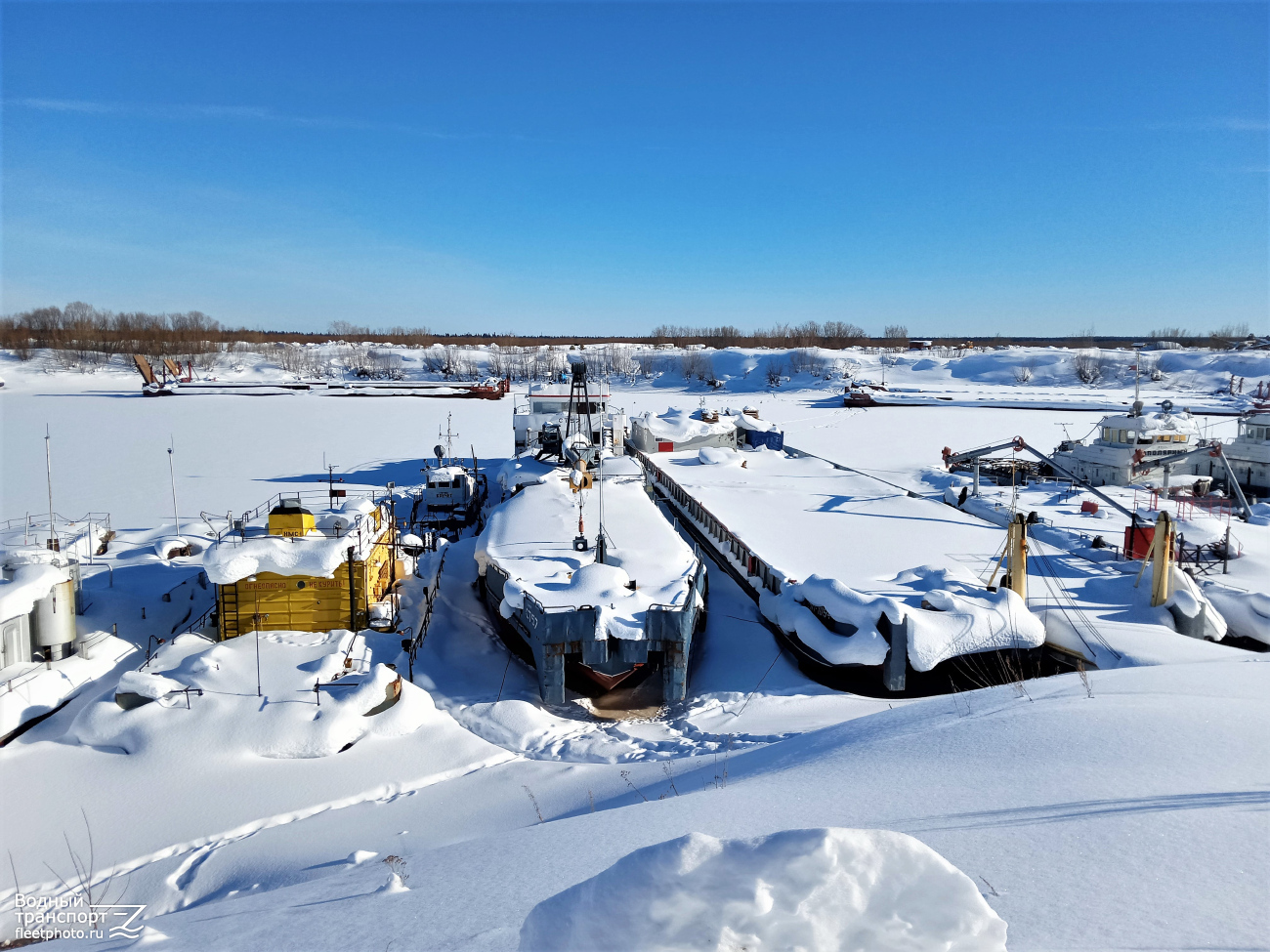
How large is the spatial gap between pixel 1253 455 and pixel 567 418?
25.9 m

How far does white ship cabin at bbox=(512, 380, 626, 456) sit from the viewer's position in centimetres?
2850

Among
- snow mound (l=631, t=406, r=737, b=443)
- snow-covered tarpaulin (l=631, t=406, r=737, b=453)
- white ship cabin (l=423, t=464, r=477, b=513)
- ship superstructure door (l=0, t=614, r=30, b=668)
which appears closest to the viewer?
ship superstructure door (l=0, t=614, r=30, b=668)

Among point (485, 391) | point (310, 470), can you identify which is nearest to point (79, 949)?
point (310, 470)

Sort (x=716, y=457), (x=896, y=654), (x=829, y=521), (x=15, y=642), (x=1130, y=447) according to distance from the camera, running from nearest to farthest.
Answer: (x=15, y=642), (x=896, y=654), (x=829, y=521), (x=1130, y=447), (x=716, y=457)

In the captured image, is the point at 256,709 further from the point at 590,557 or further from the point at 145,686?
the point at 590,557

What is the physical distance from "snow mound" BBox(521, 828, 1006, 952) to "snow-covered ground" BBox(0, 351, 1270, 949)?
49 millimetres

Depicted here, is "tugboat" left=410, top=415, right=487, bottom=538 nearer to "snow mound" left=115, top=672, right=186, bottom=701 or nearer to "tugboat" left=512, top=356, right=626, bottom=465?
"tugboat" left=512, top=356, right=626, bottom=465

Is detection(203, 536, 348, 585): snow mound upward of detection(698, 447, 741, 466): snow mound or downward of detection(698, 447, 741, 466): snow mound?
upward

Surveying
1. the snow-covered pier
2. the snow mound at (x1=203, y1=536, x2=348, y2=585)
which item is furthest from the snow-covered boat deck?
the snow mound at (x1=203, y1=536, x2=348, y2=585)

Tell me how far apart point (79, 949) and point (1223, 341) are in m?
158

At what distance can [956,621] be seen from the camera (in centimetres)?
1252

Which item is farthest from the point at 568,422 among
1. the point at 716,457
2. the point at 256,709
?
the point at 256,709

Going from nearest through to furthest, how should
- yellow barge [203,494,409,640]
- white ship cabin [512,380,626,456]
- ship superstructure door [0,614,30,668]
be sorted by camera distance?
ship superstructure door [0,614,30,668], yellow barge [203,494,409,640], white ship cabin [512,380,626,456]

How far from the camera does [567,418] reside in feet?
97.0
